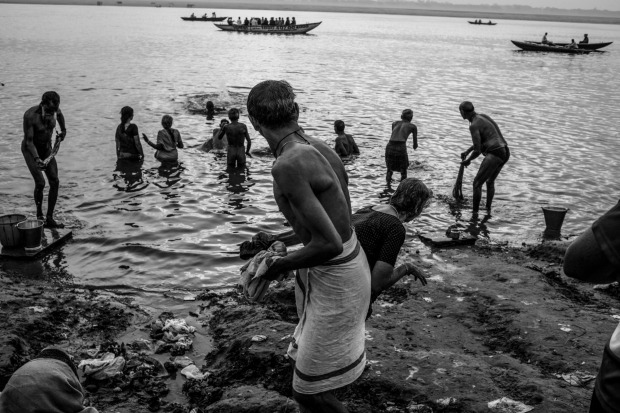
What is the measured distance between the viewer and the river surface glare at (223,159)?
30.1ft

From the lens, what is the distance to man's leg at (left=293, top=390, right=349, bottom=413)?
127 inches

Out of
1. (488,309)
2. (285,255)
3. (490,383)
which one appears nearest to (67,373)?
(285,255)

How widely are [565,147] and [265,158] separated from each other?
31.2 ft

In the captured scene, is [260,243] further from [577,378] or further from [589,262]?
[577,378]

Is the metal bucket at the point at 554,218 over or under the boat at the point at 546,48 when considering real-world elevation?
under

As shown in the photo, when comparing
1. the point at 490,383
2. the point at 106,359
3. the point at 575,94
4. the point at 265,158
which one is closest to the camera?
the point at 490,383

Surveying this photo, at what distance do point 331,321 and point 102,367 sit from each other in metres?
2.73

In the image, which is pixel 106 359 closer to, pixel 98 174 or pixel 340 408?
pixel 340 408

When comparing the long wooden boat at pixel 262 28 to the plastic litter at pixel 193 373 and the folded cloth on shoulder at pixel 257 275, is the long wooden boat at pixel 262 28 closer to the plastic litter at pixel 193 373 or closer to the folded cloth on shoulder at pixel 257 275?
the plastic litter at pixel 193 373

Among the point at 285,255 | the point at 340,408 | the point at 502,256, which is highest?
the point at 285,255

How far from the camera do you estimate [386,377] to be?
4742 mm

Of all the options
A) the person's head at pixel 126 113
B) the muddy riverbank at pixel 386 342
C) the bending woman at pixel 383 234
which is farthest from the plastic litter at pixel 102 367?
the person's head at pixel 126 113

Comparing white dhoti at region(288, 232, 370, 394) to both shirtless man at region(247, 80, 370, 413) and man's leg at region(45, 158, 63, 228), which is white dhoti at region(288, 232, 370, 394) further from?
man's leg at region(45, 158, 63, 228)

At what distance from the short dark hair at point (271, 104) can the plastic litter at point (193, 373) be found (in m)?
2.96
